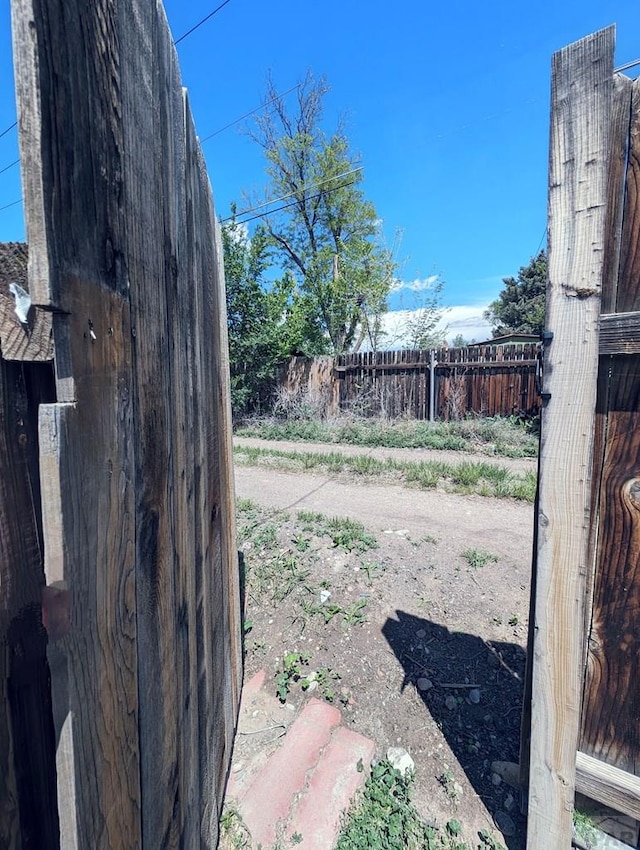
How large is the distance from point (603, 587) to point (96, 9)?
169 centimetres

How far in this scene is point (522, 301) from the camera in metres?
33.3

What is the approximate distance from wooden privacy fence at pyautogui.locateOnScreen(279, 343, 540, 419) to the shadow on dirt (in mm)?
7785

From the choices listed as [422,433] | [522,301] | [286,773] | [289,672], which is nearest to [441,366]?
[422,433]

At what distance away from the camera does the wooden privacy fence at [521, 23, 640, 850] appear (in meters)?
1.15

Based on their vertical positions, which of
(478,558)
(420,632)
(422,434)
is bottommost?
(420,632)

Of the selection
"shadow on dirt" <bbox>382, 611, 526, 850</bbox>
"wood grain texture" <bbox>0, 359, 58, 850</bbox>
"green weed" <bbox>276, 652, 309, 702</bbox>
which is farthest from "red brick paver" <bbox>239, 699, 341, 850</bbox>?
"wood grain texture" <bbox>0, 359, 58, 850</bbox>

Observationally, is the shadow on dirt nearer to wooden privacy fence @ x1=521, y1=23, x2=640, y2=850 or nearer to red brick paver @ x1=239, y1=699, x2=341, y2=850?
wooden privacy fence @ x1=521, y1=23, x2=640, y2=850

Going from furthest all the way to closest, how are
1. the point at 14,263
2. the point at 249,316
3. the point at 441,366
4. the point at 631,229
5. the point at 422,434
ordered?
1. the point at 249,316
2. the point at 441,366
3. the point at 422,434
4. the point at 631,229
5. the point at 14,263

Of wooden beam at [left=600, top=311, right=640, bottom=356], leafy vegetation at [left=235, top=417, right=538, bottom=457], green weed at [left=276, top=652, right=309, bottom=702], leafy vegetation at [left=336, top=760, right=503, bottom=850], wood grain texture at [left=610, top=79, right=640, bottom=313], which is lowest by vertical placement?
leafy vegetation at [left=336, top=760, right=503, bottom=850]

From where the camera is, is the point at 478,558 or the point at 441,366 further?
the point at 441,366

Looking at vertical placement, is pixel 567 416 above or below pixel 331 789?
above

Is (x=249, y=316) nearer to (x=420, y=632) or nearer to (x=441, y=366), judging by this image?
(x=441, y=366)

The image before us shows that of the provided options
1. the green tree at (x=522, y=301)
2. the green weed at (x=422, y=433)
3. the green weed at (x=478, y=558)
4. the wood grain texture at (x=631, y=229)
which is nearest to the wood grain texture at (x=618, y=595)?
the wood grain texture at (x=631, y=229)

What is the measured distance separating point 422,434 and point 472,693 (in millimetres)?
6923
